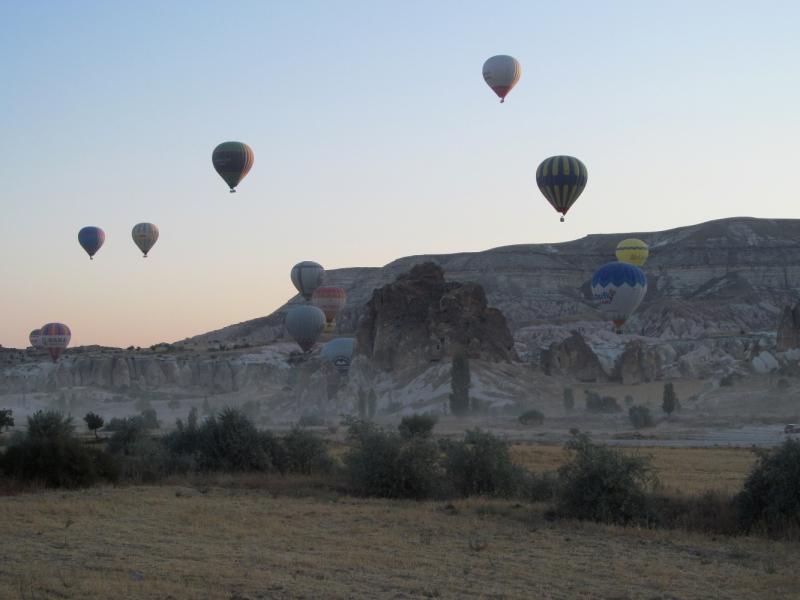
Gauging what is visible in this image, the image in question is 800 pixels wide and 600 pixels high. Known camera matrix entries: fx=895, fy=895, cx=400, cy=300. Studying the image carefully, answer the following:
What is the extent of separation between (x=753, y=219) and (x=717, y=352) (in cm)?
A: 10404

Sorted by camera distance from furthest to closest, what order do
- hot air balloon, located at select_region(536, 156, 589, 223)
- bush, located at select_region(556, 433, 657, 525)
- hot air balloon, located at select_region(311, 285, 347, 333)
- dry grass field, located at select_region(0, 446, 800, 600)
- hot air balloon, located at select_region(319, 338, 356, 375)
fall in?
1. hot air balloon, located at select_region(311, 285, 347, 333)
2. hot air balloon, located at select_region(319, 338, 356, 375)
3. hot air balloon, located at select_region(536, 156, 589, 223)
4. bush, located at select_region(556, 433, 657, 525)
5. dry grass field, located at select_region(0, 446, 800, 600)

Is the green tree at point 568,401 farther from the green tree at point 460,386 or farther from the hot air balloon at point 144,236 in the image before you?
the hot air balloon at point 144,236

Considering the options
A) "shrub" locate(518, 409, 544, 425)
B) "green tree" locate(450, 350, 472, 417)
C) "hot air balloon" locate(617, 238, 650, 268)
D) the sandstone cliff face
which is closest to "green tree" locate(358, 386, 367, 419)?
"green tree" locate(450, 350, 472, 417)

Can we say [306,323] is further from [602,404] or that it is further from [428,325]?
[602,404]

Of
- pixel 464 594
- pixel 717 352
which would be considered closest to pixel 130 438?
pixel 464 594

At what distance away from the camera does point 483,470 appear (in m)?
21.0

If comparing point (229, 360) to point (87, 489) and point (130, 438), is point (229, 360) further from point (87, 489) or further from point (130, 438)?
point (87, 489)

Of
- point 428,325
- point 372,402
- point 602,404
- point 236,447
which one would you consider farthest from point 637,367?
point 236,447

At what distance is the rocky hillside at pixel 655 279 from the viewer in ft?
438

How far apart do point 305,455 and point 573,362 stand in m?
58.1

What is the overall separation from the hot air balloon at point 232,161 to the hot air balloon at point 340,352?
102ft

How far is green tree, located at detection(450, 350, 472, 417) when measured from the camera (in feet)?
214

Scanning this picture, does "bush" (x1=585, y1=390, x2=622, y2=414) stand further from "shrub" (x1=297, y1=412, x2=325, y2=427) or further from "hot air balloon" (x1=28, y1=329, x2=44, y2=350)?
"hot air balloon" (x1=28, y1=329, x2=44, y2=350)

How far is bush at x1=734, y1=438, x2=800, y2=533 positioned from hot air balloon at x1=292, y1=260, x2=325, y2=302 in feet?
297
